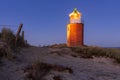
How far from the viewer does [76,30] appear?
95.2ft

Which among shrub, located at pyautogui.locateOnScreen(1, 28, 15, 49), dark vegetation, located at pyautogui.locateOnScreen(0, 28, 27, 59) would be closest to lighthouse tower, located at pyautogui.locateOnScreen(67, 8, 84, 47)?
dark vegetation, located at pyautogui.locateOnScreen(0, 28, 27, 59)

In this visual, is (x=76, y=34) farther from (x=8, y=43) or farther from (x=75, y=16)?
(x=8, y=43)

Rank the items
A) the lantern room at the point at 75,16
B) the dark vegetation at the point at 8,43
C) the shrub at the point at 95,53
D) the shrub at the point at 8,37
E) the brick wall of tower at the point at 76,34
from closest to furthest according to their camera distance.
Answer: the dark vegetation at the point at 8,43 → the shrub at the point at 8,37 → the shrub at the point at 95,53 → the brick wall of tower at the point at 76,34 → the lantern room at the point at 75,16

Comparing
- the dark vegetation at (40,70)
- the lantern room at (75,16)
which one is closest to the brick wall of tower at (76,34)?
the lantern room at (75,16)

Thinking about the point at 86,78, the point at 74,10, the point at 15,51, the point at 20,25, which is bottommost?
the point at 86,78

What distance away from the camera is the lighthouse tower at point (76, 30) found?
95.0ft

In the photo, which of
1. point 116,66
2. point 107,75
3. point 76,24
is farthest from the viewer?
point 76,24

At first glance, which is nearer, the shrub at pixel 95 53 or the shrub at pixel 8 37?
the shrub at pixel 8 37

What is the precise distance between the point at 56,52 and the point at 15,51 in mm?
2816

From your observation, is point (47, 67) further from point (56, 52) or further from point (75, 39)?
point (75, 39)

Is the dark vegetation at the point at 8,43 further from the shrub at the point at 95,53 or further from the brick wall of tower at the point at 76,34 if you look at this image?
the brick wall of tower at the point at 76,34

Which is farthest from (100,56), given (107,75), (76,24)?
(76,24)

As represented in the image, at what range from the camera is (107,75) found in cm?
1121

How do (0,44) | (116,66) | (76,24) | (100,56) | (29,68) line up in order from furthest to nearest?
(76,24) → (100,56) → (116,66) → (0,44) → (29,68)
